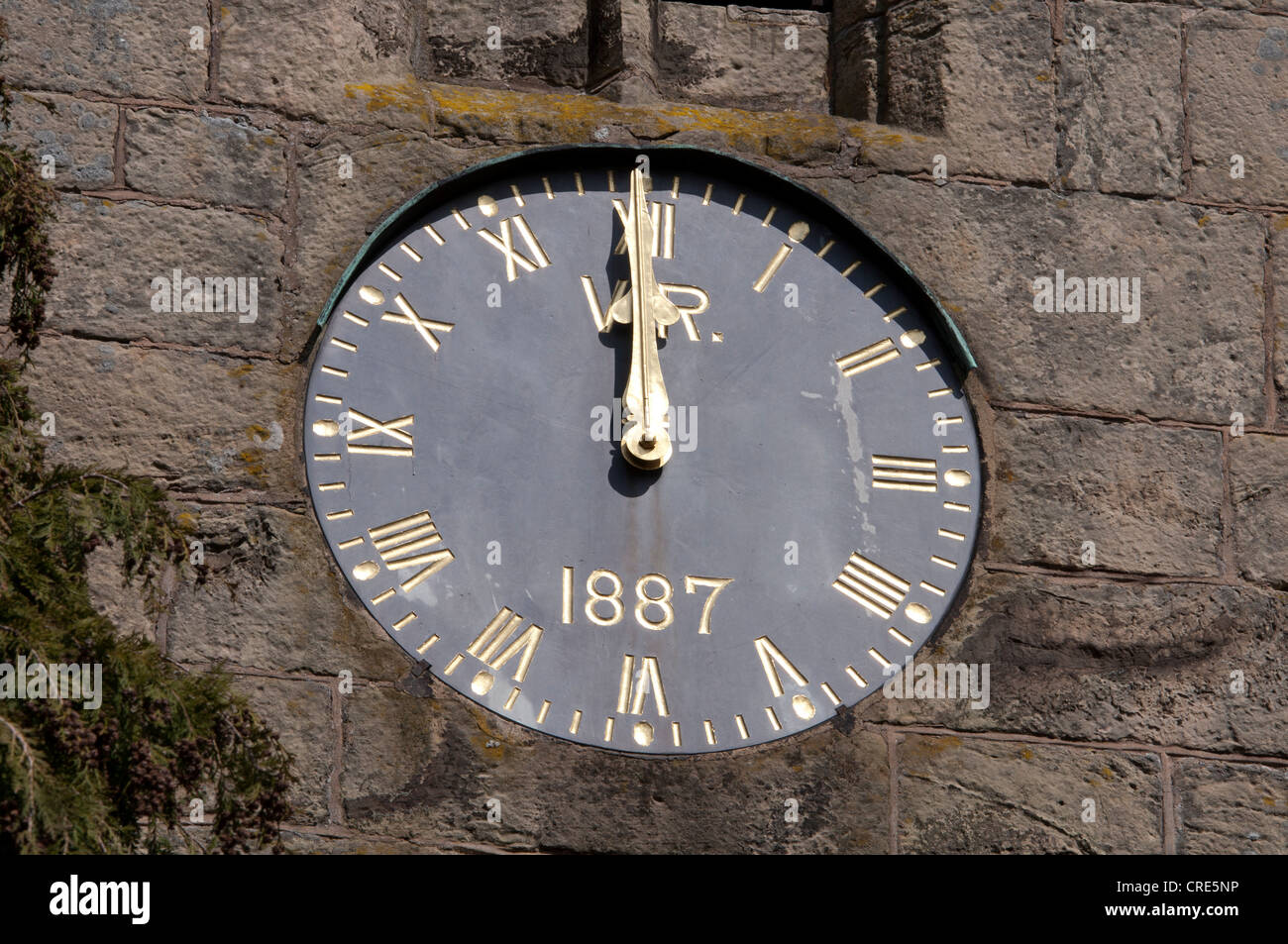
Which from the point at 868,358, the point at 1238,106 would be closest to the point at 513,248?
the point at 868,358

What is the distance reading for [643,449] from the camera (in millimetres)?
6480

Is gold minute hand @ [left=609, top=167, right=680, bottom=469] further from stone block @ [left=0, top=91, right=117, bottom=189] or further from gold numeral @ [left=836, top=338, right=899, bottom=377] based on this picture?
stone block @ [left=0, top=91, right=117, bottom=189]

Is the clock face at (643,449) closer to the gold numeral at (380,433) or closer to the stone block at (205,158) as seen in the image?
the gold numeral at (380,433)

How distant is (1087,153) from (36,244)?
298 centimetres

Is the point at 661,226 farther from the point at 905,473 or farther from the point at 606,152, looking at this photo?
the point at 905,473

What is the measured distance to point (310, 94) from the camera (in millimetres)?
6824

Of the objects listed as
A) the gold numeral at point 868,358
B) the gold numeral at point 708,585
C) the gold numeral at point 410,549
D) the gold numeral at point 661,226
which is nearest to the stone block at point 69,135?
the gold numeral at point 410,549

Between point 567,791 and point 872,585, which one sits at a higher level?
point 872,585

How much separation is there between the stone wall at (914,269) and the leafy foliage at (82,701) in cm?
95
